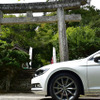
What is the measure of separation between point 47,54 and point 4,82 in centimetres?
1631

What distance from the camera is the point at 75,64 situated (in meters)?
4.59

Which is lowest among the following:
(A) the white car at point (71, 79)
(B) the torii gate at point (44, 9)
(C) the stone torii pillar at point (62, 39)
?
(A) the white car at point (71, 79)

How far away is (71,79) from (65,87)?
0.24 meters

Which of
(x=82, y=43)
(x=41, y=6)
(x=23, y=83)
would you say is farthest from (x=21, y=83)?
(x=82, y=43)

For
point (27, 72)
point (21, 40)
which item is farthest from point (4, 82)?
point (21, 40)

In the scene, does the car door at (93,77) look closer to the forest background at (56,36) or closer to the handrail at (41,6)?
the handrail at (41,6)

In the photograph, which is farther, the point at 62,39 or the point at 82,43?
the point at 82,43

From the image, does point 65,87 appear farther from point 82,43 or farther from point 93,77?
point 82,43

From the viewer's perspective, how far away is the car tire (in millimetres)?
4469

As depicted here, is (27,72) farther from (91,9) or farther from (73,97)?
(91,9)

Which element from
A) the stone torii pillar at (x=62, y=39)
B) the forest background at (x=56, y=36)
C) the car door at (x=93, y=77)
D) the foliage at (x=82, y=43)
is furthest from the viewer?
the forest background at (x=56, y=36)

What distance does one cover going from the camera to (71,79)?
4.49m

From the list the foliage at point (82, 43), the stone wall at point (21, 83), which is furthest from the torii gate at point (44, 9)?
the foliage at point (82, 43)

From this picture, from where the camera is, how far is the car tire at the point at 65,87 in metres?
4.47
